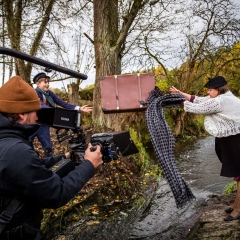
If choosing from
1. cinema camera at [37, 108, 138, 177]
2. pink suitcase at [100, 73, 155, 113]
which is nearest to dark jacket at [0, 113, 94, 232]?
cinema camera at [37, 108, 138, 177]

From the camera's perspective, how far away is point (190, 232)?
4.49 m

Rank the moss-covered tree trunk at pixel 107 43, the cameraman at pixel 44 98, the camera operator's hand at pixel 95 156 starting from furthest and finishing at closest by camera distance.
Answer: the moss-covered tree trunk at pixel 107 43 < the cameraman at pixel 44 98 < the camera operator's hand at pixel 95 156

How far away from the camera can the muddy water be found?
4828mm

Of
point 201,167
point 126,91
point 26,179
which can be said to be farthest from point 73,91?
point 26,179

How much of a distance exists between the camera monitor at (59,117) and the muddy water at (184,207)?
2.84 meters

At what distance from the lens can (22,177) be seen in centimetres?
178

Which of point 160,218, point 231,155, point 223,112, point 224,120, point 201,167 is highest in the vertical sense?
point 223,112

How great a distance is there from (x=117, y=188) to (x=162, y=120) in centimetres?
245

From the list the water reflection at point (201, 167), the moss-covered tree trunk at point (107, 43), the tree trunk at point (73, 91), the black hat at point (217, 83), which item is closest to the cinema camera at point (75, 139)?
the black hat at point (217, 83)

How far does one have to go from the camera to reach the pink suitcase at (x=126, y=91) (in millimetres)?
4617

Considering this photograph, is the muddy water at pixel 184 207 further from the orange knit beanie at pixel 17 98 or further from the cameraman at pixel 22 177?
the orange knit beanie at pixel 17 98

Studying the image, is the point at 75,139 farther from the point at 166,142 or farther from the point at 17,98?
the point at 166,142

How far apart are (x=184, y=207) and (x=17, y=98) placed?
14.9 feet

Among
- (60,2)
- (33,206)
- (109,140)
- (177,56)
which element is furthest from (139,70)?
(33,206)
